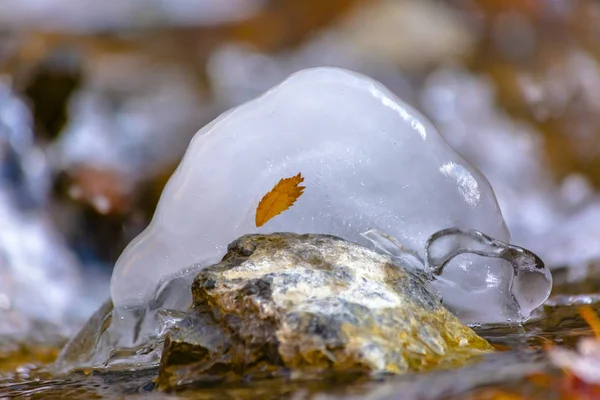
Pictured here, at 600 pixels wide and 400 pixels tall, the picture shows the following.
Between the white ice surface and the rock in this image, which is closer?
the rock

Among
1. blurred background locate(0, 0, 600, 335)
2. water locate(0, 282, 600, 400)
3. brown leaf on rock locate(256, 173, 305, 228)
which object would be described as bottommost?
water locate(0, 282, 600, 400)

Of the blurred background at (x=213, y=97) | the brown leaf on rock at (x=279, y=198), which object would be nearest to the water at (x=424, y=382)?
the brown leaf on rock at (x=279, y=198)

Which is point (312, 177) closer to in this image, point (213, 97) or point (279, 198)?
point (279, 198)

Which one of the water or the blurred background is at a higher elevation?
the blurred background

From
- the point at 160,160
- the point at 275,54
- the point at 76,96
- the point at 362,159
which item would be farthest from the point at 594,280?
the point at 275,54

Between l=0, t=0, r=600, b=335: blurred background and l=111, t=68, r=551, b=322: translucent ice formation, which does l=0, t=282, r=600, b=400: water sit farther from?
l=0, t=0, r=600, b=335: blurred background

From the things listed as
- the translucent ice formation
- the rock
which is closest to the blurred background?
the translucent ice formation
